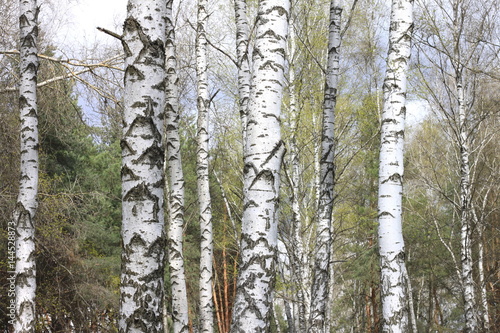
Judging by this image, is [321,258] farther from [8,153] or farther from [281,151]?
[8,153]

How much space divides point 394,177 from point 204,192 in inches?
115

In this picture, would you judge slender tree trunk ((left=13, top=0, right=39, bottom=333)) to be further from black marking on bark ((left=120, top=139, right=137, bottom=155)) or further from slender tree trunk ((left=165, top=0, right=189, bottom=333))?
black marking on bark ((left=120, top=139, right=137, bottom=155))

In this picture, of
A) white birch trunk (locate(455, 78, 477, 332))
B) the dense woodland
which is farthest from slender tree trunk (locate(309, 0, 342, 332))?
white birch trunk (locate(455, 78, 477, 332))

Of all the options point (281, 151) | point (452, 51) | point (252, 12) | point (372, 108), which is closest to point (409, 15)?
point (281, 151)

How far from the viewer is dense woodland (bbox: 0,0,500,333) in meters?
4.92

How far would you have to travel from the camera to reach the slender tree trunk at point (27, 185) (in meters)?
4.48

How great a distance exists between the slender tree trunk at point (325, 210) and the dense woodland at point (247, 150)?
3cm

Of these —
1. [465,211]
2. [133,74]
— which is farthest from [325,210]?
[465,211]

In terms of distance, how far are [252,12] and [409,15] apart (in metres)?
6.21

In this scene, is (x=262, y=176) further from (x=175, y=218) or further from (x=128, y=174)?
(x=175, y=218)

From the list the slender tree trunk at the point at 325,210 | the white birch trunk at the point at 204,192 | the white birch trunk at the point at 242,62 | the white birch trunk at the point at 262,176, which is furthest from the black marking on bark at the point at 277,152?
the white birch trunk at the point at 204,192

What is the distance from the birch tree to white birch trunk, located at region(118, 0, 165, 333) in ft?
10.2

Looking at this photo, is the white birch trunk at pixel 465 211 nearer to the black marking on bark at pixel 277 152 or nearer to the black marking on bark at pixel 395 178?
the black marking on bark at pixel 395 178

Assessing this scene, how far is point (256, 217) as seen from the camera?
212 cm
